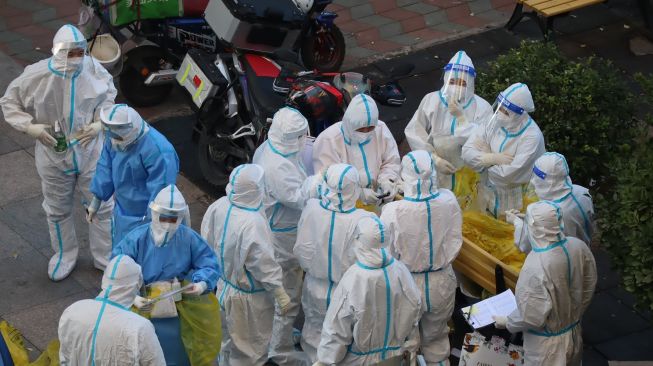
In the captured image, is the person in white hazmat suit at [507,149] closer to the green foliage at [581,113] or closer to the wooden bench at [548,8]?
the green foliage at [581,113]

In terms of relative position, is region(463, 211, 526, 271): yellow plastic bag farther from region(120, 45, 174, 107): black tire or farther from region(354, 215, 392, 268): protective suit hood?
region(120, 45, 174, 107): black tire

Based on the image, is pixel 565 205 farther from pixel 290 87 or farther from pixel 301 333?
pixel 290 87

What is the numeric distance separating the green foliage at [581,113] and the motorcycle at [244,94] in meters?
1.17

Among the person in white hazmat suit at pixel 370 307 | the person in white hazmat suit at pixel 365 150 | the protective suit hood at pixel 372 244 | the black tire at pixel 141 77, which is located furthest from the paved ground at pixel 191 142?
the protective suit hood at pixel 372 244

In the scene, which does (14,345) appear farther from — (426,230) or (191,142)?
(191,142)

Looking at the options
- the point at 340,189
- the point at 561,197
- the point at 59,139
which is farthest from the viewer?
the point at 59,139

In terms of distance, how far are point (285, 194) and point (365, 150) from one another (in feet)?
2.56

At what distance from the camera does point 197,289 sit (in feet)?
23.7

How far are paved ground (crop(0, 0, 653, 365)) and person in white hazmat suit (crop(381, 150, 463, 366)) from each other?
1.44m

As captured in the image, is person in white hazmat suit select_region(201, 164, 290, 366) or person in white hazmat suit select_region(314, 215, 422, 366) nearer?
person in white hazmat suit select_region(314, 215, 422, 366)

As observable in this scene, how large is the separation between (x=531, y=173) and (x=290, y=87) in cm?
219

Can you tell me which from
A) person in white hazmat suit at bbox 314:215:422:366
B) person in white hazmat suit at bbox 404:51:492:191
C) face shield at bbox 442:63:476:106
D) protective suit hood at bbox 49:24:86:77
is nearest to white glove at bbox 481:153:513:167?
person in white hazmat suit at bbox 404:51:492:191

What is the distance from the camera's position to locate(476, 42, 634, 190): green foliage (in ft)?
29.9

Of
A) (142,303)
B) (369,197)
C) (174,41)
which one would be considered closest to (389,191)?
(369,197)
